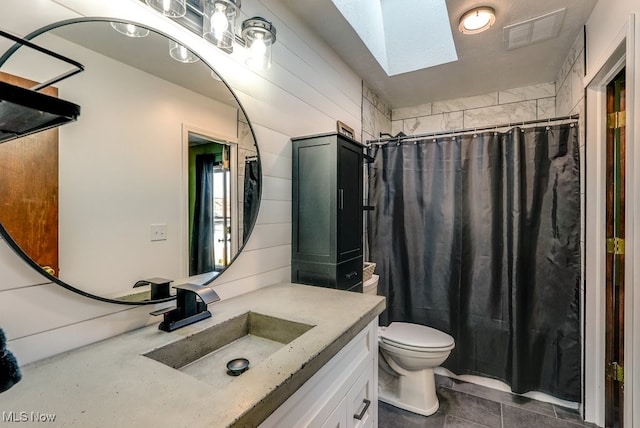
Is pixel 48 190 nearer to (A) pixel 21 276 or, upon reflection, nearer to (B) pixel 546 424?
(A) pixel 21 276

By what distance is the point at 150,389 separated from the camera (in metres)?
0.66

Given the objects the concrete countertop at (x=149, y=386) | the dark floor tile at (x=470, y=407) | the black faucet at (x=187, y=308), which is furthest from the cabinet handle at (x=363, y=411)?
the dark floor tile at (x=470, y=407)

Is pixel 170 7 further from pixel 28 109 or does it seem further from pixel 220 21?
pixel 28 109

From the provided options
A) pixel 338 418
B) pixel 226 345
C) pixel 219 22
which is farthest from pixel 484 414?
pixel 219 22

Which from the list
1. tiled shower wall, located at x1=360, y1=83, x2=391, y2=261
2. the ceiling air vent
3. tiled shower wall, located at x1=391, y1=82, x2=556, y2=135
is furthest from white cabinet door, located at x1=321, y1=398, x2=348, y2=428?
tiled shower wall, located at x1=391, y1=82, x2=556, y2=135

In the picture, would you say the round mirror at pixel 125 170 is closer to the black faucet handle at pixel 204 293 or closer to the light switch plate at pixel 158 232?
the light switch plate at pixel 158 232

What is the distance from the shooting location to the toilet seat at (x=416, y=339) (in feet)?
6.05

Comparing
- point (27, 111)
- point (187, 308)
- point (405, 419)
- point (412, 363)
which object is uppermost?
point (27, 111)

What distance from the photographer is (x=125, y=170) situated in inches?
38.1

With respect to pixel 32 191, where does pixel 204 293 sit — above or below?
below

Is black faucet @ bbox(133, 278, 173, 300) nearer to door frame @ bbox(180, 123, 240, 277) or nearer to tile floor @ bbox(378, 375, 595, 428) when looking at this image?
door frame @ bbox(180, 123, 240, 277)

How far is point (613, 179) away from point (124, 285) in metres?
2.44

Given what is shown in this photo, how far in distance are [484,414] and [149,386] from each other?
2049mm

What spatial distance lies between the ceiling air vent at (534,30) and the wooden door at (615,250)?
49cm
